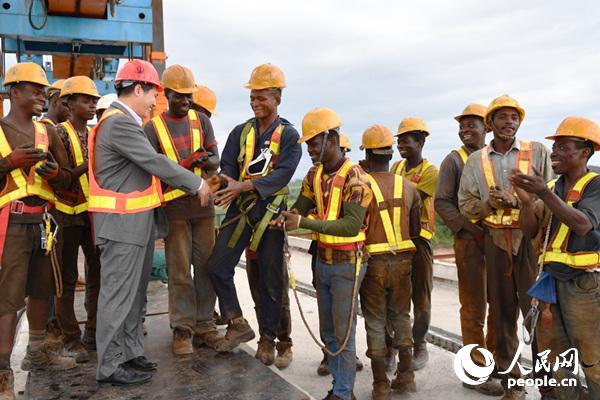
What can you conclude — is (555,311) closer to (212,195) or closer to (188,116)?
(212,195)

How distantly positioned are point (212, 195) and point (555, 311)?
2.52m

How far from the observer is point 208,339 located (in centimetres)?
440

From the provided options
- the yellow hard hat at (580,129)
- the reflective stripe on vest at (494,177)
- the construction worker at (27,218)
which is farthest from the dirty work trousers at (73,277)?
the yellow hard hat at (580,129)

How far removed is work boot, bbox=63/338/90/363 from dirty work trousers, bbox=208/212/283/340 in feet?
3.84

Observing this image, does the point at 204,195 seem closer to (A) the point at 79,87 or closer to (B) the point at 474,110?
(A) the point at 79,87

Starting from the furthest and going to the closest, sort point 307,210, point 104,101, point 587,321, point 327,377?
point 104,101
point 327,377
point 307,210
point 587,321

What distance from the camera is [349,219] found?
3771 millimetres

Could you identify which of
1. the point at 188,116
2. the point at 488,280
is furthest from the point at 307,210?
the point at 488,280

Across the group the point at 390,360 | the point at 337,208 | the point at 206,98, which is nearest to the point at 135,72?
the point at 206,98

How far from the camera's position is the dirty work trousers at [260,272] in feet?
14.0

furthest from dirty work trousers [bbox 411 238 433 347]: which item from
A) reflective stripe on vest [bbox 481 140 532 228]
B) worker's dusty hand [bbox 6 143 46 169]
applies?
worker's dusty hand [bbox 6 143 46 169]

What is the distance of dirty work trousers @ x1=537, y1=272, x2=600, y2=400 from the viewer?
342 centimetres

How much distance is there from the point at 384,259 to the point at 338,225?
2.22 feet

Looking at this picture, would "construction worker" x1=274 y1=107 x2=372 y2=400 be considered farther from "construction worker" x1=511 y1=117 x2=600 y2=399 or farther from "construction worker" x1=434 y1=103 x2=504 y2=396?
"construction worker" x1=511 y1=117 x2=600 y2=399
